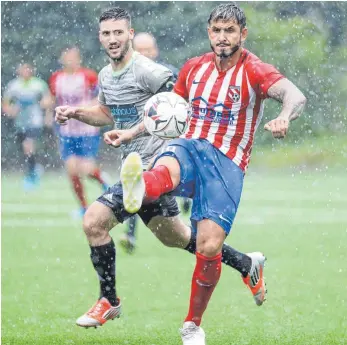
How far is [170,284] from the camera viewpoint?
8586 mm

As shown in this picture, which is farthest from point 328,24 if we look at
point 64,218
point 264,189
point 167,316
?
point 167,316

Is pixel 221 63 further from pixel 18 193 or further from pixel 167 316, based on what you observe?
pixel 18 193

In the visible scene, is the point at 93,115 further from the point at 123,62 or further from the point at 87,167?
the point at 87,167

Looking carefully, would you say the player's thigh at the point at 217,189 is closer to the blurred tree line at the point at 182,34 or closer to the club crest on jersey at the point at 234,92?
the club crest on jersey at the point at 234,92

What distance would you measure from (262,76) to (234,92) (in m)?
0.21

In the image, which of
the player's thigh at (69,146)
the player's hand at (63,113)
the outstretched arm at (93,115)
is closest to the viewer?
→ the player's hand at (63,113)

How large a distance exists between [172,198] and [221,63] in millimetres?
903

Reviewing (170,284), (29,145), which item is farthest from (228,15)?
(29,145)

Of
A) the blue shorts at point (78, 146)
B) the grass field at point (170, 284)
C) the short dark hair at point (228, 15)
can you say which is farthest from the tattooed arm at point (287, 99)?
the blue shorts at point (78, 146)

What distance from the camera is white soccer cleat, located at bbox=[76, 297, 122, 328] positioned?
6.25 meters

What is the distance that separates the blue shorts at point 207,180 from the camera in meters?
6.02

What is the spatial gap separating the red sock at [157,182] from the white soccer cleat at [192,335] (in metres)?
0.75

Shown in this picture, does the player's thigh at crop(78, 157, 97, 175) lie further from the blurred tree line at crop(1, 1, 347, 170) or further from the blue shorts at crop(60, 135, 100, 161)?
the blurred tree line at crop(1, 1, 347, 170)

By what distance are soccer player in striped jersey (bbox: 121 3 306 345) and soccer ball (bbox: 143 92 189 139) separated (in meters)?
0.07
